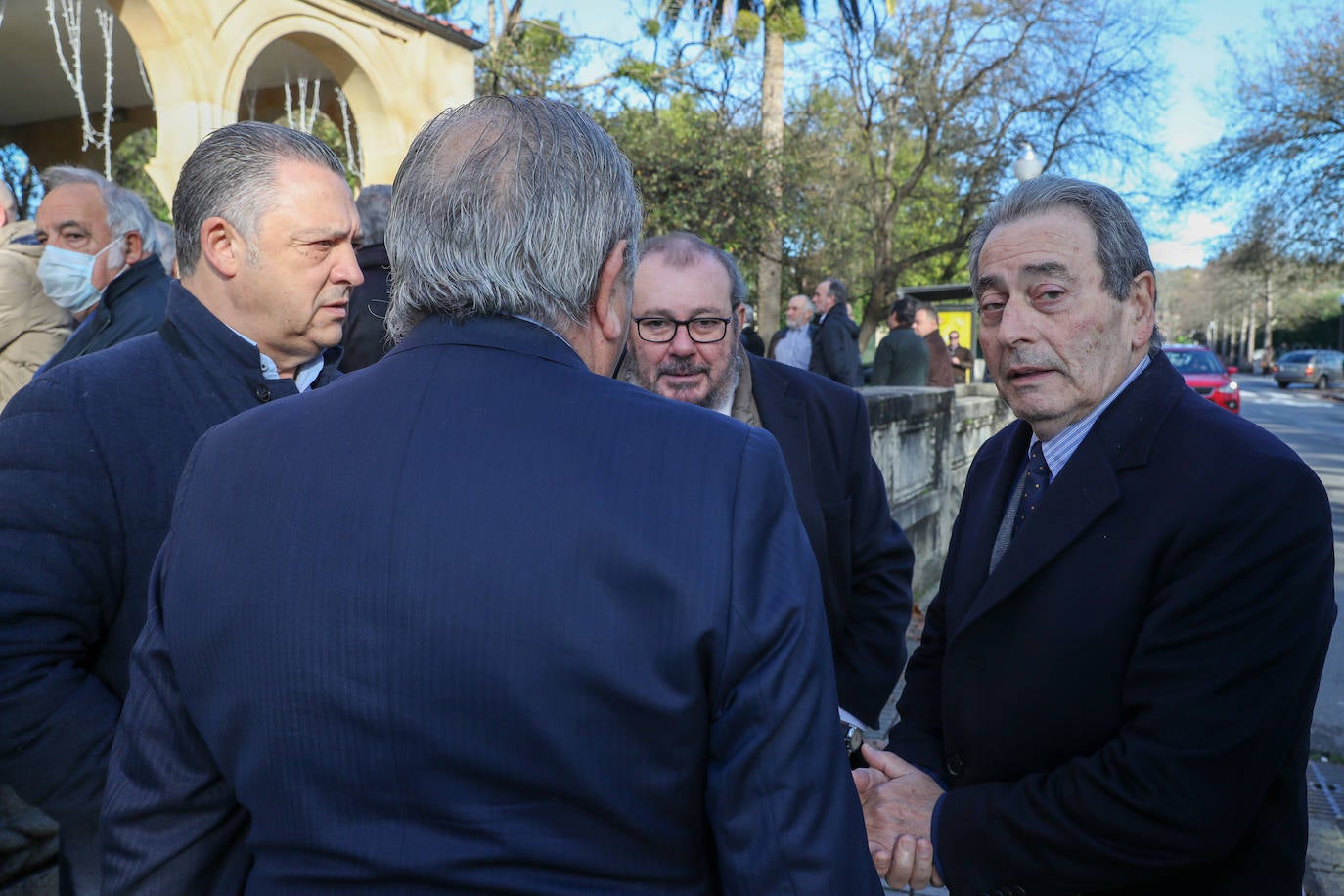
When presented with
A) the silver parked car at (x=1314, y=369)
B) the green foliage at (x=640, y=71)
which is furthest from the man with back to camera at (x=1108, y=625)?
the silver parked car at (x=1314, y=369)

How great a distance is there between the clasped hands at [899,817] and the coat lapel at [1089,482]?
368mm

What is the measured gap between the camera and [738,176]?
1556 cm

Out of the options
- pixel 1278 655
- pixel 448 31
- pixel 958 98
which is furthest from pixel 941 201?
pixel 1278 655

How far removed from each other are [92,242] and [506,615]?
3.48m

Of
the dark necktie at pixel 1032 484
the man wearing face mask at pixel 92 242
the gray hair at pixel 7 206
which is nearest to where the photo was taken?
the dark necktie at pixel 1032 484

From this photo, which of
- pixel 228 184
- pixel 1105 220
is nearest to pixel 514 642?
pixel 1105 220

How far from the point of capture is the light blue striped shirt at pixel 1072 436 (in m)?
2.00

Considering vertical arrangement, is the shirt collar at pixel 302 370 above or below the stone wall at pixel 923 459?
above

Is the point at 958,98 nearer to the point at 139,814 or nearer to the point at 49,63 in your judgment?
the point at 49,63

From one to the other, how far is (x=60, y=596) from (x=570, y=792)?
3.97ft

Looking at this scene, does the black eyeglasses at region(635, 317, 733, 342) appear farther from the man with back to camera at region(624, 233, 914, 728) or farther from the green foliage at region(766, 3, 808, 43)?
the green foliage at region(766, 3, 808, 43)

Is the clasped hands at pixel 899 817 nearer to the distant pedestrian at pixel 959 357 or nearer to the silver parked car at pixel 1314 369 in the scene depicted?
the distant pedestrian at pixel 959 357

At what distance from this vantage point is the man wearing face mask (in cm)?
340

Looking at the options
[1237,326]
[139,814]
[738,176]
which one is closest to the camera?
[139,814]
